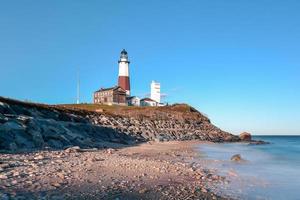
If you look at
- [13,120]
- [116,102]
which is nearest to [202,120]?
[116,102]

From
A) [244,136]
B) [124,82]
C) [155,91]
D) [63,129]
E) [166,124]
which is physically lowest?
[63,129]

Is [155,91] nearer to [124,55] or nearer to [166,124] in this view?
[124,55]

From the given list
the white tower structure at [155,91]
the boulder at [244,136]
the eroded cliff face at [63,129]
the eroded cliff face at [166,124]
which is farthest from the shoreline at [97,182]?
the white tower structure at [155,91]

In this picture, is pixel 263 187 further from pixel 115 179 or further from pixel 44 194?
pixel 44 194

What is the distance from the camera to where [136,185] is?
1284cm

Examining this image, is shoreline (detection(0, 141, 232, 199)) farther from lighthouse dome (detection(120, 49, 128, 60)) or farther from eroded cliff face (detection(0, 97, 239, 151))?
lighthouse dome (detection(120, 49, 128, 60))

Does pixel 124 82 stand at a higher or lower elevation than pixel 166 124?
higher

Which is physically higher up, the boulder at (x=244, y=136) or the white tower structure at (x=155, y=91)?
the white tower structure at (x=155, y=91)

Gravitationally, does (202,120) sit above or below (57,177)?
above

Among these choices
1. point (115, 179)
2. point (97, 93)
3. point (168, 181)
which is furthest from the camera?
point (97, 93)

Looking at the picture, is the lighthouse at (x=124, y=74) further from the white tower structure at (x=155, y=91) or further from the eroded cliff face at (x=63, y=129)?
the eroded cliff face at (x=63, y=129)

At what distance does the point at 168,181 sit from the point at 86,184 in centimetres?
384

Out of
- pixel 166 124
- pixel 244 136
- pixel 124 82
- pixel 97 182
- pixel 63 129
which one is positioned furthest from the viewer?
pixel 124 82

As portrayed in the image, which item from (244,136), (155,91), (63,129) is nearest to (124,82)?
(155,91)
